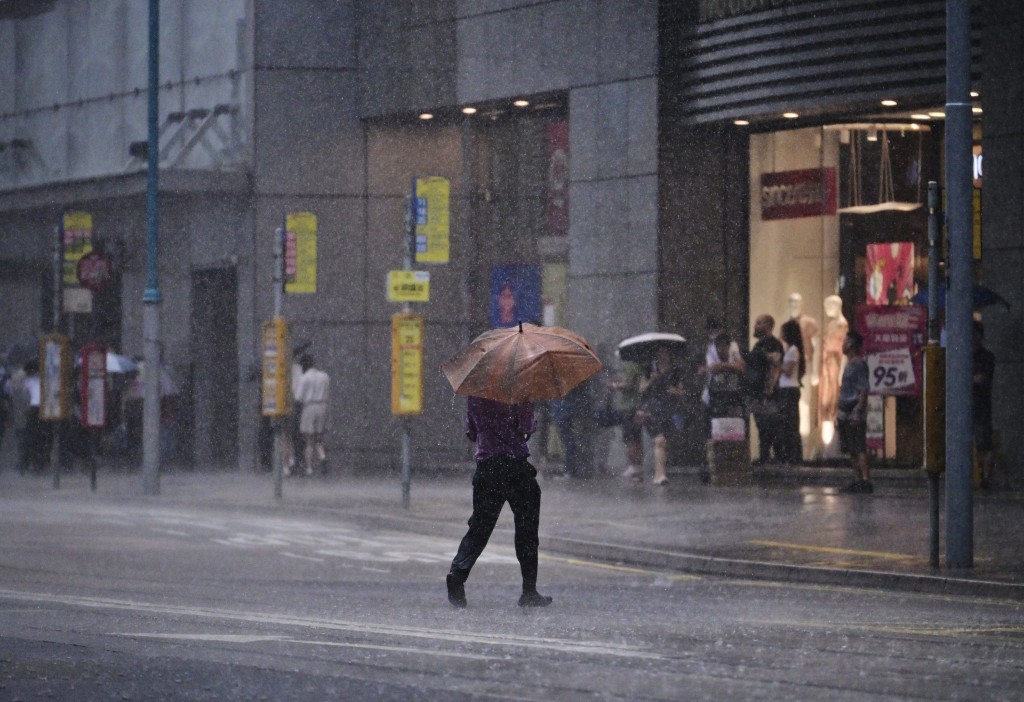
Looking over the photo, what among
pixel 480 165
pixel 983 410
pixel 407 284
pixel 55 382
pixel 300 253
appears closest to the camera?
pixel 983 410

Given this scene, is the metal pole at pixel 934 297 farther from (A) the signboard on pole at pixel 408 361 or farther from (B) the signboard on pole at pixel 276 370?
(B) the signboard on pole at pixel 276 370

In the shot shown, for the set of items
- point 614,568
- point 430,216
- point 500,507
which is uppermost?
point 430,216

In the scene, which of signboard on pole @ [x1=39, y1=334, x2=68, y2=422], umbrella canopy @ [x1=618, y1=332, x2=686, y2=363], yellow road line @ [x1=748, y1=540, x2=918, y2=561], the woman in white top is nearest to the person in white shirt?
signboard on pole @ [x1=39, y1=334, x2=68, y2=422]

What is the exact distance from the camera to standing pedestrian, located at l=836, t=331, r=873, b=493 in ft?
70.9

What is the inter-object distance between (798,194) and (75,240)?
13259 mm

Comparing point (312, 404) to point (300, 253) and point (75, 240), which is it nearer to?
point (300, 253)

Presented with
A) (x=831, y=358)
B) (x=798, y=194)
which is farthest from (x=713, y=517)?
(x=798, y=194)

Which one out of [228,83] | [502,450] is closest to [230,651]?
[502,450]

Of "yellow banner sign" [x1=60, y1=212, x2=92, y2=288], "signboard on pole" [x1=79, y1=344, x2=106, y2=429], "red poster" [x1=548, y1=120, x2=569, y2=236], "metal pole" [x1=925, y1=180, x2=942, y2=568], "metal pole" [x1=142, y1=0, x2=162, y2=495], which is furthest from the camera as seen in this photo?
"yellow banner sign" [x1=60, y1=212, x2=92, y2=288]

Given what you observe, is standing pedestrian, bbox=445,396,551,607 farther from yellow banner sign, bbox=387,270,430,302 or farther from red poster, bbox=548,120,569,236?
red poster, bbox=548,120,569,236

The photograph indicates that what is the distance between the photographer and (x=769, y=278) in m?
26.2

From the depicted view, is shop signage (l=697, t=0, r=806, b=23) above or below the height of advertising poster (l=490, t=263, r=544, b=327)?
above

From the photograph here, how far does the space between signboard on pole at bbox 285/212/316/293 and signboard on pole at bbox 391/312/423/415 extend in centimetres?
207

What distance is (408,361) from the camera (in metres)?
22.7
